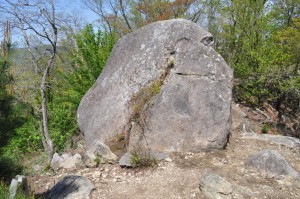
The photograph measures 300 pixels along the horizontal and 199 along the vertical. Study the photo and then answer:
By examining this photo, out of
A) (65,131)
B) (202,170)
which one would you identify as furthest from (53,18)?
(202,170)

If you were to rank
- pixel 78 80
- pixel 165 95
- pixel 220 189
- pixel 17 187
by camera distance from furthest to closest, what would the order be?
1. pixel 78 80
2. pixel 165 95
3. pixel 220 189
4. pixel 17 187

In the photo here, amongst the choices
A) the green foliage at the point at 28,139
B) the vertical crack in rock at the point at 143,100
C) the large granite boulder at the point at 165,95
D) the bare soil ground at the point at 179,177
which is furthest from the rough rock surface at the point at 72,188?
the green foliage at the point at 28,139

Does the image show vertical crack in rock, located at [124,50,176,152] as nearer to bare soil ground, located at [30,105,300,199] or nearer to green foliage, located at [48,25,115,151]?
bare soil ground, located at [30,105,300,199]

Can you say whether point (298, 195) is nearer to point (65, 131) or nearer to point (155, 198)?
point (155, 198)

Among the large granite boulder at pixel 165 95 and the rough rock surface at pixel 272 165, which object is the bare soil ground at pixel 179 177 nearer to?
Result: the rough rock surface at pixel 272 165

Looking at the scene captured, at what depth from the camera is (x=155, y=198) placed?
407 centimetres

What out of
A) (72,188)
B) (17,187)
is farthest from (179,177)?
(17,187)

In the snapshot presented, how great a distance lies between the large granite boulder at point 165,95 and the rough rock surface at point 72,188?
1031 millimetres

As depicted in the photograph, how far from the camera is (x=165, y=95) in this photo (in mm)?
5184

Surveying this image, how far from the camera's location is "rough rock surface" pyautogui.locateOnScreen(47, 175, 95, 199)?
13.5 ft

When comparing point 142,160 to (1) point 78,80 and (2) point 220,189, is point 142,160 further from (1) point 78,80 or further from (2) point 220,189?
(1) point 78,80

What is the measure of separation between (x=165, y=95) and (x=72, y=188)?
84.9 inches

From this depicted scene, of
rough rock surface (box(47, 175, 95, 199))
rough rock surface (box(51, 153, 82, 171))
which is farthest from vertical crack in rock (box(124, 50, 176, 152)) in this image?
rough rock surface (box(47, 175, 95, 199))

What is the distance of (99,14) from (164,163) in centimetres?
2032
